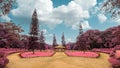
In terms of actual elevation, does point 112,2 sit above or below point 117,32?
above

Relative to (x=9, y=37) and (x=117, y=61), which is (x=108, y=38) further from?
(x=9, y=37)

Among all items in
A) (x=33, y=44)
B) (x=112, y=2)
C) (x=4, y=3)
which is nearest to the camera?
(x=112, y=2)

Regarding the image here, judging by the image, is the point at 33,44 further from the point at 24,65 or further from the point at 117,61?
the point at 117,61

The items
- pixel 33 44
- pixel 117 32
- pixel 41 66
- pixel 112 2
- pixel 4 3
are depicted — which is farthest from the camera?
pixel 33 44

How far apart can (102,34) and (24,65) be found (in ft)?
188

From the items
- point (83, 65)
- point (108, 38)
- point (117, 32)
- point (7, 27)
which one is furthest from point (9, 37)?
point (108, 38)

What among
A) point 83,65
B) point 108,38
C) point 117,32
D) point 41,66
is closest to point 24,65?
point 41,66

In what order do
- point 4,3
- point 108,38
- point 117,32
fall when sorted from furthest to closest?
point 108,38 < point 4,3 < point 117,32

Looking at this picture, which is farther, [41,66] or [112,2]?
[41,66]

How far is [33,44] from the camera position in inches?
2395

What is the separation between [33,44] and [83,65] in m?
26.6

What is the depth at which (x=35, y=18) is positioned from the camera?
64562 millimetres

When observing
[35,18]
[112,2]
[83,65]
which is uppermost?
[35,18]

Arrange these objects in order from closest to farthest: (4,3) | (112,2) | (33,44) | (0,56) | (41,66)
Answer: (112,2)
(4,3)
(0,56)
(41,66)
(33,44)
